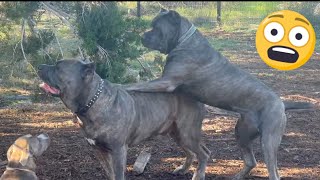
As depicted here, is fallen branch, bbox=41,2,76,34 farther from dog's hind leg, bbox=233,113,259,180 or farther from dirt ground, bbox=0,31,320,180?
dog's hind leg, bbox=233,113,259,180

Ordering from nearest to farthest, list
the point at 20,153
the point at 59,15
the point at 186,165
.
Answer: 1. the point at 20,153
2. the point at 186,165
3. the point at 59,15

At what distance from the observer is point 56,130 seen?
9914 mm

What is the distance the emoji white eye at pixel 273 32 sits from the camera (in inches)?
381

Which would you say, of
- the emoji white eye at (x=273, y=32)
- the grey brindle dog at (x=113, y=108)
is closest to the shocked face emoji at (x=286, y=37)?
the emoji white eye at (x=273, y=32)

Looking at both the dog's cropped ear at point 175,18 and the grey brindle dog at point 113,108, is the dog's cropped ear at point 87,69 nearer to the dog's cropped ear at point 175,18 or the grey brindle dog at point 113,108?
the grey brindle dog at point 113,108

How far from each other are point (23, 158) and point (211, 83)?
2000 millimetres

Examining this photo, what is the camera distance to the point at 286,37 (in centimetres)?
962

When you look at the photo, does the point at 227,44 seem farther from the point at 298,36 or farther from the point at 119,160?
the point at 119,160

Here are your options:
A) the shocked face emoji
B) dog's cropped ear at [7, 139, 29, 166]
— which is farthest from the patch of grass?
dog's cropped ear at [7, 139, 29, 166]

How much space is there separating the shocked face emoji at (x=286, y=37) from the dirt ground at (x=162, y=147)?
1.04 metres

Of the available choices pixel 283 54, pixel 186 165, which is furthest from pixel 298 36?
pixel 186 165

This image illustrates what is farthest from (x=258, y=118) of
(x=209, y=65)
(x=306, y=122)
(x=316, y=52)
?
(x=316, y=52)

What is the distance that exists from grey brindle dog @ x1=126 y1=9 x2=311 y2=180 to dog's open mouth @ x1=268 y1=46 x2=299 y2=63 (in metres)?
2.60

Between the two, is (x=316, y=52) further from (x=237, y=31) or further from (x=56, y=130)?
(x=56, y=130)
